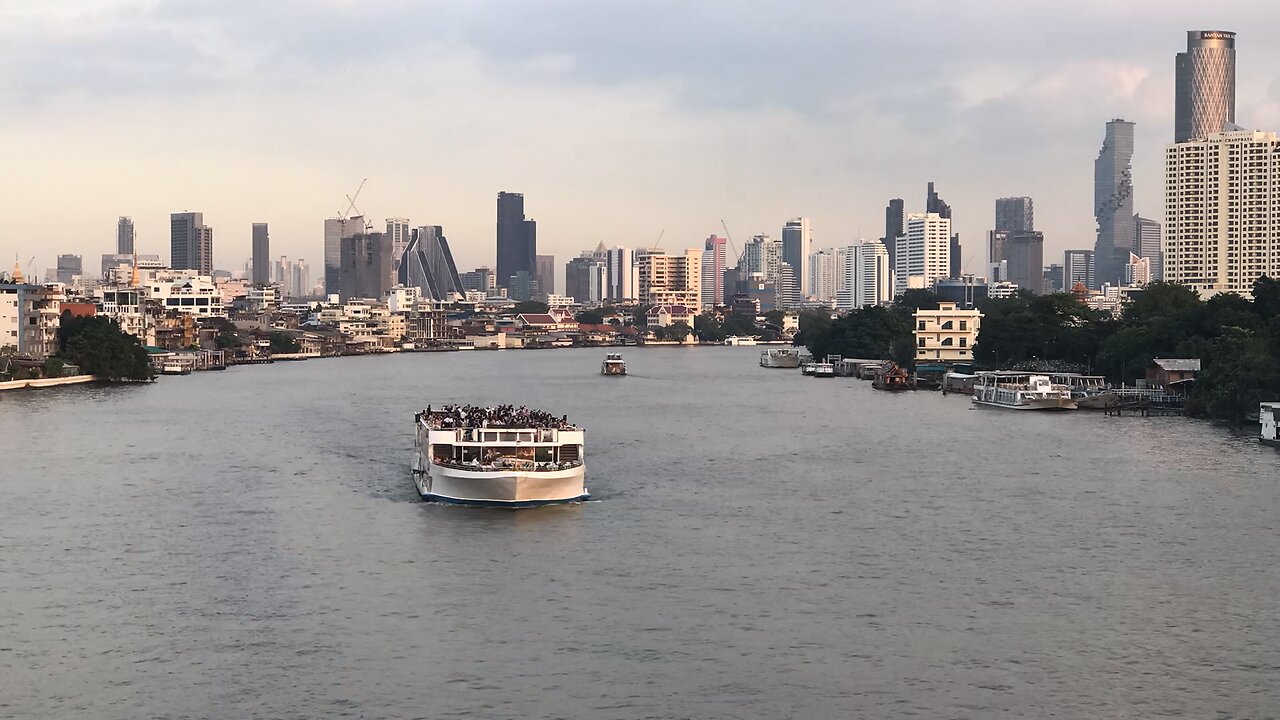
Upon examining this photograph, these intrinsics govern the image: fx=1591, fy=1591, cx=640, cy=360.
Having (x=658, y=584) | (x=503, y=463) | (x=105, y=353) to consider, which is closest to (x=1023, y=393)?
(x=503, y=463)

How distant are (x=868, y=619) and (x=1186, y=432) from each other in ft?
128

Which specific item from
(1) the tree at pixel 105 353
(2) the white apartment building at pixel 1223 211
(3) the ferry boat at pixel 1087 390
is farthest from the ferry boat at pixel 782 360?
(1) the tree at pixel 105 353

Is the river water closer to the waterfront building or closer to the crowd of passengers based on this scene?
the crowd of passengers

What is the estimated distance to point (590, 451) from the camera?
54594 mm

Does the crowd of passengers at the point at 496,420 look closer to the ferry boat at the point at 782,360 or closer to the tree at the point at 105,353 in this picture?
the tree at the point at 105,353

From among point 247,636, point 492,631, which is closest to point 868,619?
point 492,631

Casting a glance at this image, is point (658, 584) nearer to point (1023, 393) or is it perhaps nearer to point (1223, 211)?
point (1023, 393)

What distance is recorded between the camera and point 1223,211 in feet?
612

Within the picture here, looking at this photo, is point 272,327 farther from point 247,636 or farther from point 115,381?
point 247,636

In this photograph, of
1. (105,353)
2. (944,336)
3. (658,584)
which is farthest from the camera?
(944,336)

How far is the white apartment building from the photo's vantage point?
183 metres

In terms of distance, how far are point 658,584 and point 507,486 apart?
29.5ft

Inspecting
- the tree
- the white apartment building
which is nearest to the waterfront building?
the tree

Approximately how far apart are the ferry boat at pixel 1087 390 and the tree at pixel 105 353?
5959cm
